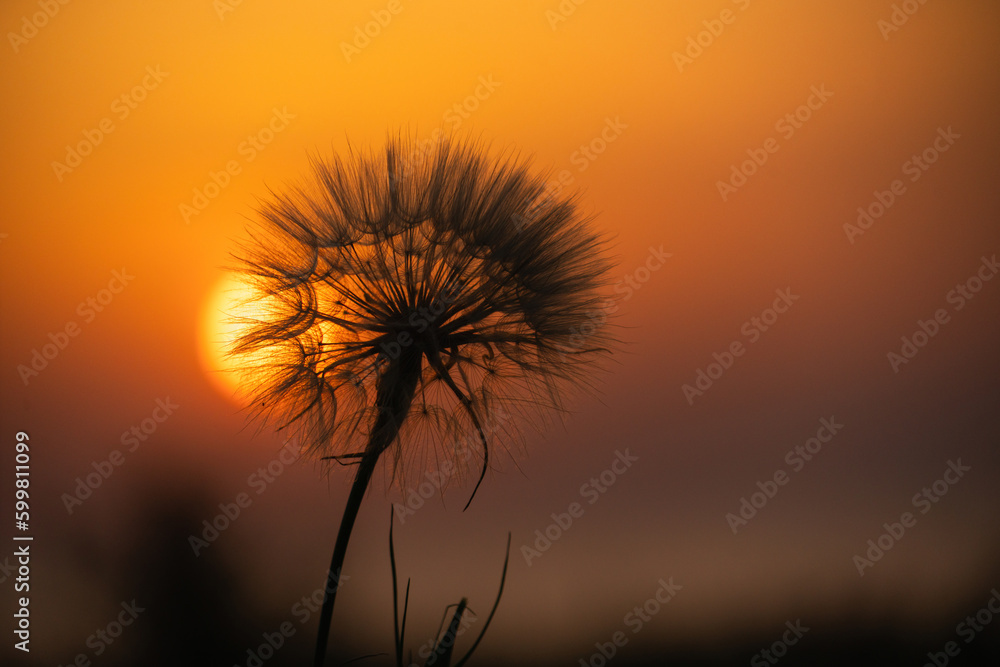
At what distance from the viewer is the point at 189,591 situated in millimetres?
3336

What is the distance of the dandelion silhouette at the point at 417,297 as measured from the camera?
1965mm

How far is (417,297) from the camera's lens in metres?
1.96

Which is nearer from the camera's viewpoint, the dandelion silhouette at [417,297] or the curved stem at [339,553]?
the curved stem at [339,553]

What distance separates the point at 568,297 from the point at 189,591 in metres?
2.65

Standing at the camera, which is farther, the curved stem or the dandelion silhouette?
the dandelion silhouette

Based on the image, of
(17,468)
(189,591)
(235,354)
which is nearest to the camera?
(235,354)

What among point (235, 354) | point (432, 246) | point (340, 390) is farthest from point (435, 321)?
point (235, 354)

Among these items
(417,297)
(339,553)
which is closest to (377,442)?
(339,553)

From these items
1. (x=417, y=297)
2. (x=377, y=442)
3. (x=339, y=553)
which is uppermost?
(x=417, y=297)

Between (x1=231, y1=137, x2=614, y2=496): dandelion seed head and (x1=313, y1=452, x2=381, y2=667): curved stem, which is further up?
(x1=231, y1=137, x2=614, y2=496): dandelion seed head

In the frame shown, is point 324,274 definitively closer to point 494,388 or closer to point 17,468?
point 494,388

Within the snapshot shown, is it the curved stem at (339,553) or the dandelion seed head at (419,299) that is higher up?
the dandelion seed head at (419,299)

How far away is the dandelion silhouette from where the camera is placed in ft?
6.45

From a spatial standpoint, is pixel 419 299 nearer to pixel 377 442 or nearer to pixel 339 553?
pixel 377 442
